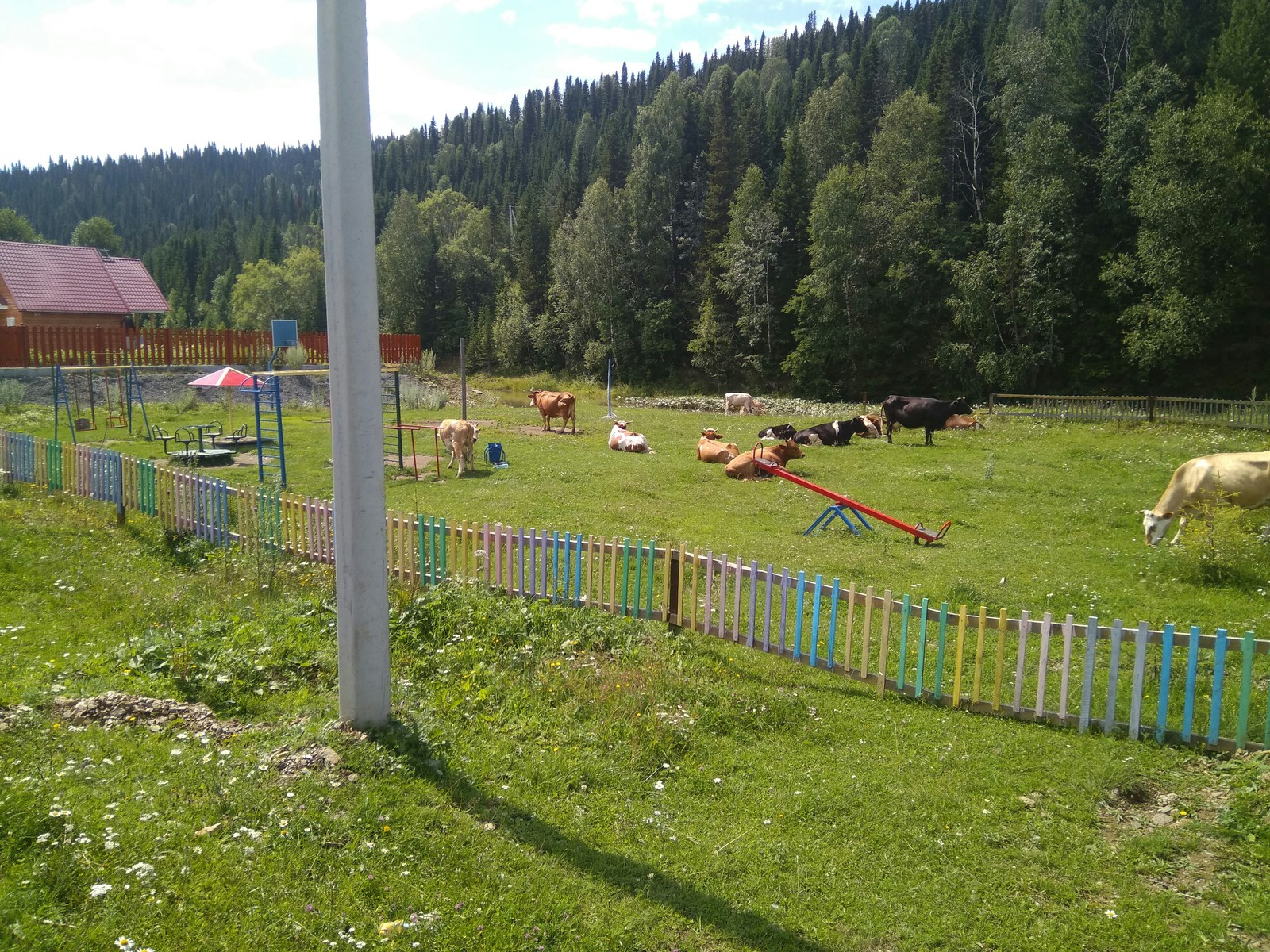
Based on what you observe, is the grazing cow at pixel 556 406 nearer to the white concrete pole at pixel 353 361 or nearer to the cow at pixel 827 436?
the cow at pixel 827 436

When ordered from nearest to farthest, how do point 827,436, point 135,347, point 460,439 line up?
1. point 460,439
2. point 827,436
3. point 135,347

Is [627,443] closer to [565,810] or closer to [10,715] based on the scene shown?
[565,810]

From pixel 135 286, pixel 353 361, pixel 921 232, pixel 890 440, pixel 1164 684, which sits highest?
pixel 921 232

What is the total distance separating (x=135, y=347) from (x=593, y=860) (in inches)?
1437

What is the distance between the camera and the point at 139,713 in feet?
19.6

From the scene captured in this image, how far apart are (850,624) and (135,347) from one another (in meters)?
35.3

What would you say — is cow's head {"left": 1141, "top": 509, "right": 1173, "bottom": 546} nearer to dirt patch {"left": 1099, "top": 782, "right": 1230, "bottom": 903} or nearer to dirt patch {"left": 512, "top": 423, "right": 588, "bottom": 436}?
dirt patch {"left": 1099, "top": 782, "right": 1230, "bottom": 903}

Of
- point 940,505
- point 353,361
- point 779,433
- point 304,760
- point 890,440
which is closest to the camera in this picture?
point 304,760

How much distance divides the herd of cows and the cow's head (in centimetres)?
1

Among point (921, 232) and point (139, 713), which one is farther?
point (921, 232)

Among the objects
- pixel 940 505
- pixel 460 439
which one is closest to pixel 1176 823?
pixel 940 505

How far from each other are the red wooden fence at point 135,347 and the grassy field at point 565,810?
24.1m

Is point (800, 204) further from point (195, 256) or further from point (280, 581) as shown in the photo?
point (195, 256)

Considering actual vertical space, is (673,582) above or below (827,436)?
below
